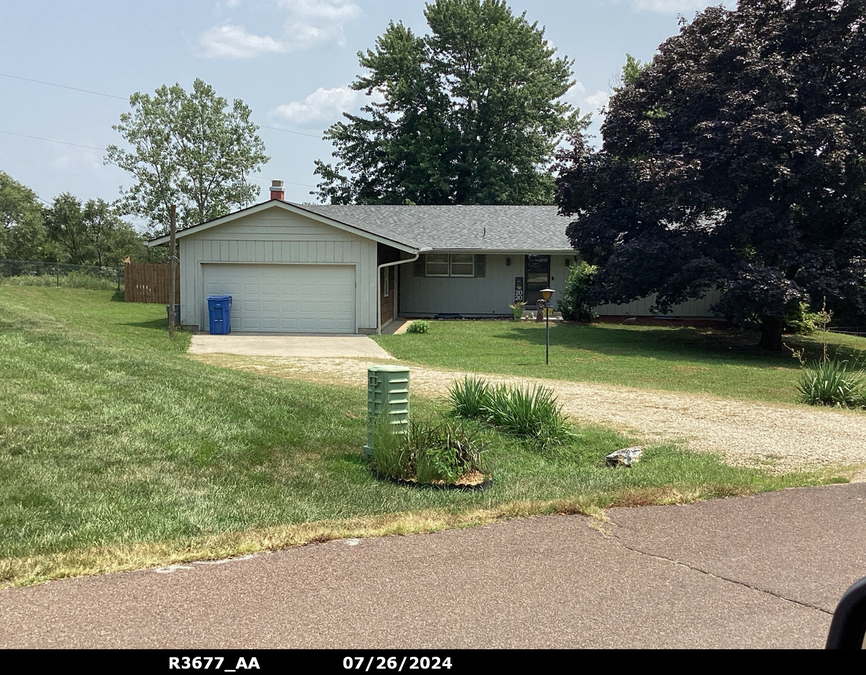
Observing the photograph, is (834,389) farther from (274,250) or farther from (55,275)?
(55,275)

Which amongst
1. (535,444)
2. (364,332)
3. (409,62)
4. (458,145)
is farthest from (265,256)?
(409,62)

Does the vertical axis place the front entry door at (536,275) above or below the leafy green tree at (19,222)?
below

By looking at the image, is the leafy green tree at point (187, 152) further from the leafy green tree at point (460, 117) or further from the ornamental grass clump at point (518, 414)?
the ornamental grass clump at point (518, 414)

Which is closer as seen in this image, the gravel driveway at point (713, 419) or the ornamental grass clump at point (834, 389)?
the gravel driveway at point (713, 419)

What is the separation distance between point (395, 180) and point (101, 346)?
33.8m

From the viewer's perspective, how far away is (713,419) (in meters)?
9.96

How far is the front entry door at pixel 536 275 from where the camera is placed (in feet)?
93.2

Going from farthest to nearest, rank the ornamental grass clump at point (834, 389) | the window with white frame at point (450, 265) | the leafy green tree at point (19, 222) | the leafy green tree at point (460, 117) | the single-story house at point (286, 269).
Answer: the leafy green tree at point (19, 222) → the leafy green tree at point (460, 117) → the window with white frame at point (450, 265) → the single-story house at point (286, 269) → the ornamental grass clump at point (834, 389)

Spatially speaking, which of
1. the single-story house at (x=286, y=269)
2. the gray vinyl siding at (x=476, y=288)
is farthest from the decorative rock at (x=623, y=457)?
the gray vinyl siding at (x=476, y=288)

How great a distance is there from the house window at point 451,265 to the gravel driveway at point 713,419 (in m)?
14.4

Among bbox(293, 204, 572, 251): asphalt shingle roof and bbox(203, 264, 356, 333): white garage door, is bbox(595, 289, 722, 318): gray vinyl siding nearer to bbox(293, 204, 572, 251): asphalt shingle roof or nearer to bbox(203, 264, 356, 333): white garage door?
bbox(293, 204, 572, 251): asphalt shingle roof

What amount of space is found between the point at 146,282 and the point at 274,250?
13644 millimetres
